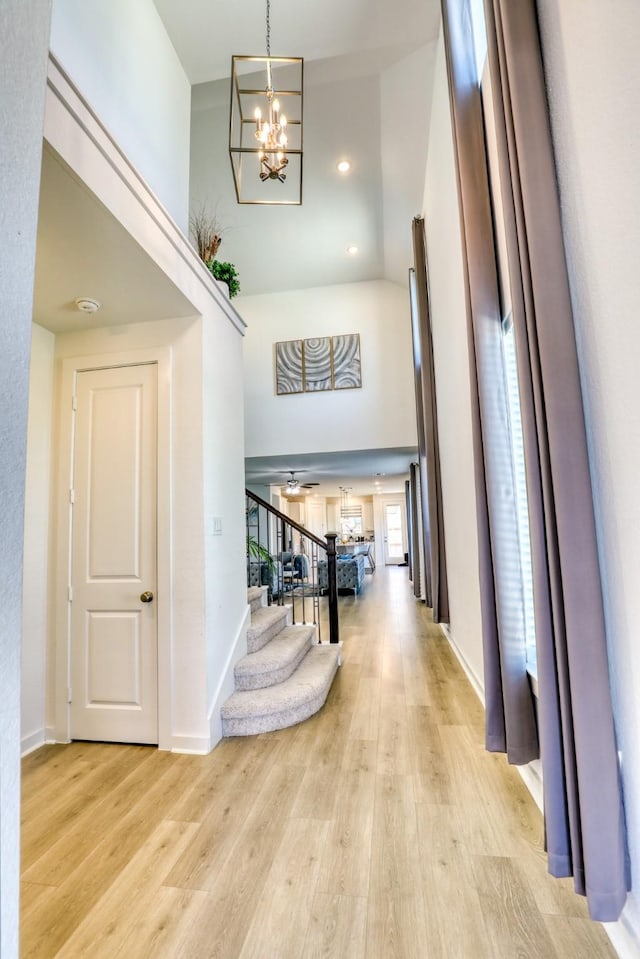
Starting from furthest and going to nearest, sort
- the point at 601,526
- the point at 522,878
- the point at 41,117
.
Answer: the point at 522,878 → the point at 601,526 → the point at 41,117

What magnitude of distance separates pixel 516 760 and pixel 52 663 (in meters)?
2.78

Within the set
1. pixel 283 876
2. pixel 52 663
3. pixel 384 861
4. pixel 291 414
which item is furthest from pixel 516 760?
pixel 291 414

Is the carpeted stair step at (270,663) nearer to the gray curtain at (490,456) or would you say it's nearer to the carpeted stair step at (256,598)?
the carpeted stair step at (256,598)

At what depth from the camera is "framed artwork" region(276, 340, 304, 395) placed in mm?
6570

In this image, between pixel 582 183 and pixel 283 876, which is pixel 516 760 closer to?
pixel 283 876

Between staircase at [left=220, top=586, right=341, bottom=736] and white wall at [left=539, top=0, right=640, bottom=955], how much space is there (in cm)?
203

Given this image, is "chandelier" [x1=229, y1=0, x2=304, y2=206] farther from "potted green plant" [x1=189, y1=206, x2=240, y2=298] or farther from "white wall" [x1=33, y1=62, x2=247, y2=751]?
"white wall" [x1=33, y1=62, x2=247, y2=751]

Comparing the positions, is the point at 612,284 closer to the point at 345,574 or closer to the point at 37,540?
the point at 37,540

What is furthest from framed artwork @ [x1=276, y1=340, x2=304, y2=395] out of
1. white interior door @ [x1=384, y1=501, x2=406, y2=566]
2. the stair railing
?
white interior door @ [x1=384, y1=501, x2=406, y2=566]

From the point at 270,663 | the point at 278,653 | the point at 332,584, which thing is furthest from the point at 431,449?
the point at 270,663

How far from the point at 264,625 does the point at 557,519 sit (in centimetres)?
279

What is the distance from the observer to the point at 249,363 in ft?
22.3

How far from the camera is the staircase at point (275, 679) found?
284 cm

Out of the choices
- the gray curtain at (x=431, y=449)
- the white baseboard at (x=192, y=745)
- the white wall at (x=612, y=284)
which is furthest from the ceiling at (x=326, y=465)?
the white wall at (x=612, y=284)
